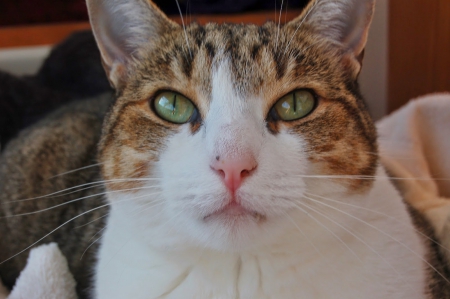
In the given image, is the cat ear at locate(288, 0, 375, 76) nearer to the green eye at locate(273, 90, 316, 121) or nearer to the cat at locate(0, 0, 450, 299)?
the cat at locate(0, 0, 450, 299)

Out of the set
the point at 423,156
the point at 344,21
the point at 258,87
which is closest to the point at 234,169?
the point at 258,87

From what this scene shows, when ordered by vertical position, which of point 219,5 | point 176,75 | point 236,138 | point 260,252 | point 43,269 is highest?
point 219,5

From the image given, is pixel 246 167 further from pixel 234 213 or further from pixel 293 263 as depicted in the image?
pixel 293 263

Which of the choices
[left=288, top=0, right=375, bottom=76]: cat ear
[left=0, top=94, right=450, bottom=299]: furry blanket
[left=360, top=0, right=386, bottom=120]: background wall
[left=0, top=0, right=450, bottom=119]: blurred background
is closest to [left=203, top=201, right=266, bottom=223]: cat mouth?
[left=288, top=0, right=375, bottom=76]: cat ear

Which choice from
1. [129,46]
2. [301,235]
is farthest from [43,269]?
[301,235]

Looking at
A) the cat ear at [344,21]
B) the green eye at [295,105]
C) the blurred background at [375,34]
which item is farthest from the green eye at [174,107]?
the blurred background at [375,34]

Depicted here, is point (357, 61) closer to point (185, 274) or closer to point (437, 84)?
point (185, 274)

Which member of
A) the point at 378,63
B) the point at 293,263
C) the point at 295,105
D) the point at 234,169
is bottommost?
the point at 293,263
